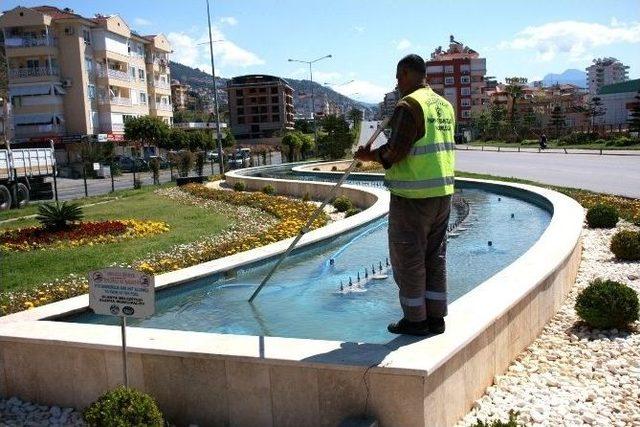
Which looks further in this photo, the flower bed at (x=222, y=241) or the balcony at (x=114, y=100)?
the balcony at (x=114, y=100)

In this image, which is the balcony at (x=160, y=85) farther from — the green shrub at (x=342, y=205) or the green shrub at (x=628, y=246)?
the green shrub at (x=628, y=246)

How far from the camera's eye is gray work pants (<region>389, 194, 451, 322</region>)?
4.52 meters

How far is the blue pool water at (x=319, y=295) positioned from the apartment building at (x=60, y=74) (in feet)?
169

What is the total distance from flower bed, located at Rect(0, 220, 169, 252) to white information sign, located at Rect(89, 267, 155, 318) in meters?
8.70

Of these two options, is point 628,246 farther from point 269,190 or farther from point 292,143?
point 292,143

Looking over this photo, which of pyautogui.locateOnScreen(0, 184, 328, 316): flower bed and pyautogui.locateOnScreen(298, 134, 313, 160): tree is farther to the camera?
pyautogui.locateOnScreen(298, 134, 313, 160): tree

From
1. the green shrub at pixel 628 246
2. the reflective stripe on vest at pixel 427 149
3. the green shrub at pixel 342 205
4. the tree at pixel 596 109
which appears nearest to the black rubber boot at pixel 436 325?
the reflective stripe on vest at pixel 427 149

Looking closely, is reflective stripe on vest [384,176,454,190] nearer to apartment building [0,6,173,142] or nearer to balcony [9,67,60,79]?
apartment building [0,6,173,142]

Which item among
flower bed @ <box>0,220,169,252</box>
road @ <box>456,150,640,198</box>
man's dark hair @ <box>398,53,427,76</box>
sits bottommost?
road @ <box>456,150,640,198</box>

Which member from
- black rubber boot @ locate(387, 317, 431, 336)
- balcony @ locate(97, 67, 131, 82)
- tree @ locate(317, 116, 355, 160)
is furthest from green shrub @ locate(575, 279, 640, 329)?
balcony @ locate(97, 67, 131, 82)

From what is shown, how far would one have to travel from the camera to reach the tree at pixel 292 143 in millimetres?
48938

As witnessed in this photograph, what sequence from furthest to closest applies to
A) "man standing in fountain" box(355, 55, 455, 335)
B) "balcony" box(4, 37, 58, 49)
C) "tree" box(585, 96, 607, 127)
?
1. "tree" box(585, 96, 607, 127)
2. "balcony" box(4, 37, 58, 49)
3. "man standing in fountain" box(355, 55, 455, 335)

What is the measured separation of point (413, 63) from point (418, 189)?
35.1 inches

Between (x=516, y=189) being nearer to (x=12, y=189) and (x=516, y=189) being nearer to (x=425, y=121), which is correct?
(x=425, y=121)
